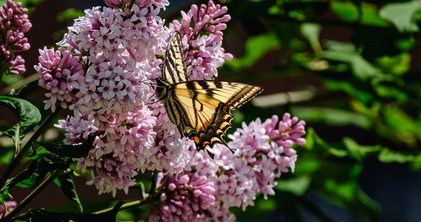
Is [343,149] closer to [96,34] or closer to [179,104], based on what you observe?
[179,104]

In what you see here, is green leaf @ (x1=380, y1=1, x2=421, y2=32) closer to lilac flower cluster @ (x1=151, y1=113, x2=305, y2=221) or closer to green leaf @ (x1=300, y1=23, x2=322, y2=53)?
green leaf @ (x1=300, y1=23, x2=322, y2=53)

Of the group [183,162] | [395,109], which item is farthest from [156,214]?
[395,109]

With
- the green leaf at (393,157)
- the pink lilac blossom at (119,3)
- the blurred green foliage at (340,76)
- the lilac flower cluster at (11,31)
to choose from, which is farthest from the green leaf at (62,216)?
the green leaf at (393,157)

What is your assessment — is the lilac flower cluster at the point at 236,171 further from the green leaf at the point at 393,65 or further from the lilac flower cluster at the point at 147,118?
the green leaf at the point at 393,65

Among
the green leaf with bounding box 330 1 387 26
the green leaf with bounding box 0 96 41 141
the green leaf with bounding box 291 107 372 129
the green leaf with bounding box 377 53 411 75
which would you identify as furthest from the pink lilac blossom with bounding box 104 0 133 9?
the green leaf with bounding box 291 107 372 129

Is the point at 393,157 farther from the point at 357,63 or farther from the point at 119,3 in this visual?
the point at 119,3
